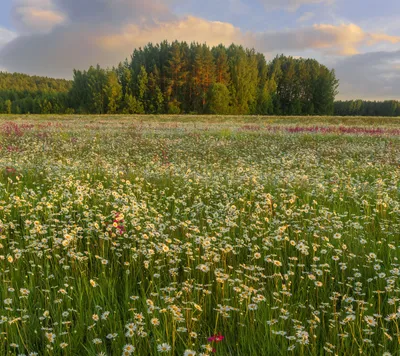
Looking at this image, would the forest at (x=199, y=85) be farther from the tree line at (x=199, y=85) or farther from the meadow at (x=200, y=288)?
the meadow at (x=200, y=288)

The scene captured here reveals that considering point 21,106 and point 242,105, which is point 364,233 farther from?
point 21,106

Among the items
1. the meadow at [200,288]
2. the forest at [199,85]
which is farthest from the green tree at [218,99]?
the meadow at [200,288]

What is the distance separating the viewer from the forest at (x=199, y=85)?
88.9 m

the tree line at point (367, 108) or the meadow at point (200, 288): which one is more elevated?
the tree line at point (367, 108)

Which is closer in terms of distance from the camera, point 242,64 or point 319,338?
point 319,338

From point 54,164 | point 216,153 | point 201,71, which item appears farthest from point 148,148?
point 201,71

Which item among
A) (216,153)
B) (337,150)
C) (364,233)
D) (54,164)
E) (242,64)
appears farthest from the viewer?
(242,64)

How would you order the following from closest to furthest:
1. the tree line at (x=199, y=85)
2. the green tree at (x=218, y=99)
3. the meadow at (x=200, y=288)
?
the meadow at (x=200, y=288) < the green tree at (x=218, y=99) < the tree line at (x=199, y=85)

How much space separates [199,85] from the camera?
92.6 meters

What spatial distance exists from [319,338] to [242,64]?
102604mm

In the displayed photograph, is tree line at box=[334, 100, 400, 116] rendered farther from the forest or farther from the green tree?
the green tree

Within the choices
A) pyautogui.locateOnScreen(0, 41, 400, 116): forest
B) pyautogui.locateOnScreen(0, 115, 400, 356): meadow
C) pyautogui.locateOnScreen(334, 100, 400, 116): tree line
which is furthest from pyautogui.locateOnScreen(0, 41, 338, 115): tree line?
pyautogui.locateOnScreen(0, 115, 400, 356): meadow

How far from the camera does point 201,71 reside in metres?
91.2

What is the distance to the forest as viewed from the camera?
88.9m
